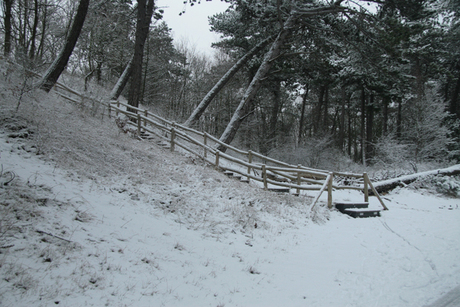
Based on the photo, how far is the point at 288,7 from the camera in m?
12.3

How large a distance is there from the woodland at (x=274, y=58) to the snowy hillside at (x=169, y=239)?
3086 millimetres

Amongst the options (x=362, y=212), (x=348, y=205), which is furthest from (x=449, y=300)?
(x=348, y=205)

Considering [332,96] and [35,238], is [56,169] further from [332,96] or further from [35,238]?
[332,96]

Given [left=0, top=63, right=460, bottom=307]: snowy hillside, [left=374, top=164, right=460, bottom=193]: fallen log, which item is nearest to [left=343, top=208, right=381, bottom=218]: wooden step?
[left=0, top=63, right=460, bottom=307]: snowy hillside

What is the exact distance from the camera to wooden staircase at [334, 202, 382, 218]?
280 inches

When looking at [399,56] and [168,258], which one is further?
[399,56]

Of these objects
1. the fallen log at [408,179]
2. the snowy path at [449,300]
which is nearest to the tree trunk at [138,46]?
the fallen log at [408,179]

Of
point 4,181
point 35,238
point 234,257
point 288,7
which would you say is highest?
point 288,7

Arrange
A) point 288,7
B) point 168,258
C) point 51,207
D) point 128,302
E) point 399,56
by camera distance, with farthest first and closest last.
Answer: point 288,7
point 399,56
point 51,207
point 168,258
point 128,302

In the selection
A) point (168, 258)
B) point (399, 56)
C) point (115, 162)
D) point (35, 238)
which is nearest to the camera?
point (35, 238)

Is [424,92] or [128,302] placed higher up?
[424,92]

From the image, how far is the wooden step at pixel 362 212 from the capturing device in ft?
23.3

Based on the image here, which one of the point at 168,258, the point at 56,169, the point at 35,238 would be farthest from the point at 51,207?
the point at 168,258

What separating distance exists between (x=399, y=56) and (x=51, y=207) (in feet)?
42.6
